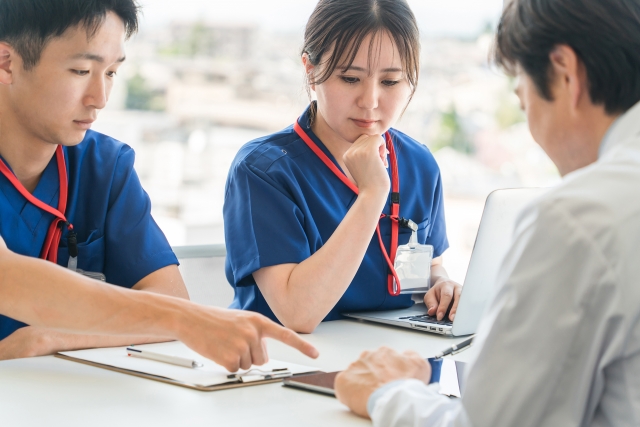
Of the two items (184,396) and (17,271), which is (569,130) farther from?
(17,271)

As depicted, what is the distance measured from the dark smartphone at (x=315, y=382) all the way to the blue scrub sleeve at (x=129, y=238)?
0.59 m

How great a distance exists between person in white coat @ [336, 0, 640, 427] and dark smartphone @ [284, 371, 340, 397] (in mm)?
230

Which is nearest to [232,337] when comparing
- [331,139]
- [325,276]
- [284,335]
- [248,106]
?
[284,335]

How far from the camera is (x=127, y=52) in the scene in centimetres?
148

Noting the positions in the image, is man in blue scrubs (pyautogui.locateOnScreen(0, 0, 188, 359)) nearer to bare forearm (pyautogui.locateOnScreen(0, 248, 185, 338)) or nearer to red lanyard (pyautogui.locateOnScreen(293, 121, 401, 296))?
bare forearm (pyautogui.locateOnScreen(0, 248, 185, 338))

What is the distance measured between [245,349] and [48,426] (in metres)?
0.29

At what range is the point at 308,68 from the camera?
171 centimetres

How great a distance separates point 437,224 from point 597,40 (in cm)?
115

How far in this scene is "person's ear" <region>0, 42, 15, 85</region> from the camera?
1377 mm

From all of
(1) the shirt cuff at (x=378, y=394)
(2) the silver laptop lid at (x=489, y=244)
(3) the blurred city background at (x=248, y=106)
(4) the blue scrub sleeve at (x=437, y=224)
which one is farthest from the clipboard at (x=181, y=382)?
(3) the blurred city background at (x=248, y=106)

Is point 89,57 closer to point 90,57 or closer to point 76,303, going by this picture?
point 90,57

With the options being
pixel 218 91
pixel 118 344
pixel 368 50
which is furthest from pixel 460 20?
pixel 118 344

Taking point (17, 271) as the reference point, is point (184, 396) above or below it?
below

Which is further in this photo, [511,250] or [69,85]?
[69,85]
